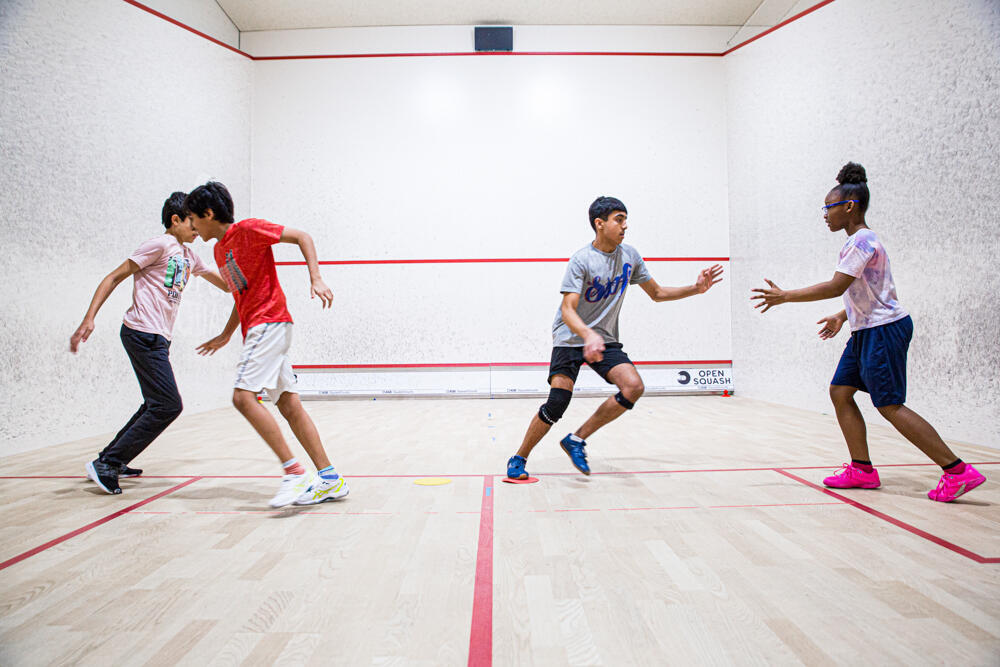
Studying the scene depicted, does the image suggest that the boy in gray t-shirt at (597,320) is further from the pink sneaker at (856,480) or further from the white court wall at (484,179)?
the white court wall at (484,179)

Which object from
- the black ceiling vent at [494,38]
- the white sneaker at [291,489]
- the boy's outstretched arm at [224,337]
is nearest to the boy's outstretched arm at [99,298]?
the boy's outstretched arm at [224,337]

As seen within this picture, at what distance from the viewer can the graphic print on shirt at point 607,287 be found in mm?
2260

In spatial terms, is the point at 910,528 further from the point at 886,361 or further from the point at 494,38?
the point at 494,38

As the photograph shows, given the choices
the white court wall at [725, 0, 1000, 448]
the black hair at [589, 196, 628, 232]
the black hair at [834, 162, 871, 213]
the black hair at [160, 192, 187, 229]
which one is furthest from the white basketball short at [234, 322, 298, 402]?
the white court wall at [725, 0, 1000, 448]

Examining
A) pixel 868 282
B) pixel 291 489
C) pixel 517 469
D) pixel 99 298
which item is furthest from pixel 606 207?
pixel 99 298

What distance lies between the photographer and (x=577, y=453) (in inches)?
90.0

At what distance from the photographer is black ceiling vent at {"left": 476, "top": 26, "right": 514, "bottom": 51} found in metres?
5.55

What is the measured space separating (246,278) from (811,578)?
1.82m

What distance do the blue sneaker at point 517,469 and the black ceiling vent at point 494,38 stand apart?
4671 mm

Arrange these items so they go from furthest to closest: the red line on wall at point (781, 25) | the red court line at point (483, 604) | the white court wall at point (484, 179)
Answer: the white court wall at point (484, 179), the red line on wall at point (781, 25), the red court line at point (483, 604)

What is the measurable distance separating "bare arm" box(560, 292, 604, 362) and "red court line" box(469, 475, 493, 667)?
2.09 feet

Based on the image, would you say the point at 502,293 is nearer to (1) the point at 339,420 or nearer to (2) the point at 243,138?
(1) the point at 339,420

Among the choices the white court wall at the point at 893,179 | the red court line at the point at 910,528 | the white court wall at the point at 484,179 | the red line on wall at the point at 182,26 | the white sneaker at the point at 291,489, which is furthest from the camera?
the white court wall at the point at 484,179

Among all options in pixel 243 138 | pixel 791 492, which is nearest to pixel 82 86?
pixel 243 138
